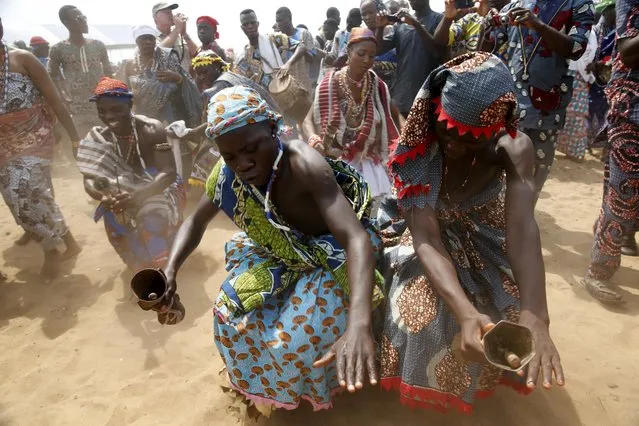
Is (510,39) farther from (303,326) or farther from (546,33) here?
(303,326)

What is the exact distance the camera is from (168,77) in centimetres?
564

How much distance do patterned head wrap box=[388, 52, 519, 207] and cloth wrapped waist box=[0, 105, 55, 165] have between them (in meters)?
3.26

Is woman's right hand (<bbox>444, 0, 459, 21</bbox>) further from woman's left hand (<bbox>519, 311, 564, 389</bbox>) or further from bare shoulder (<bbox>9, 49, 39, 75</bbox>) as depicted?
bare shoulder (<bbox>9, 49, 39, 75</bbox>)

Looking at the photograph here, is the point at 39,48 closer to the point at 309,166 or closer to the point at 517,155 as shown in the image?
the point at 309,166

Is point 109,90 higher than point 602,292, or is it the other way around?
point 109,90

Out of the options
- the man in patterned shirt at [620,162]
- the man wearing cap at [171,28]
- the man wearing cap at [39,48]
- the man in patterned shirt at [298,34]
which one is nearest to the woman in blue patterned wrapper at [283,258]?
the man in patterned shirt at [620,162]

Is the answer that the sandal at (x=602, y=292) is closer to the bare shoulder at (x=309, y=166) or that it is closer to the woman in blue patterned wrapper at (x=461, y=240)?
the woman in blue patterned wrapper at (x=461, y=240)

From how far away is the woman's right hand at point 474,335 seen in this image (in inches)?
63.6

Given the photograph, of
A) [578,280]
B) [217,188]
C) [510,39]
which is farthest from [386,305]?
[510,39]

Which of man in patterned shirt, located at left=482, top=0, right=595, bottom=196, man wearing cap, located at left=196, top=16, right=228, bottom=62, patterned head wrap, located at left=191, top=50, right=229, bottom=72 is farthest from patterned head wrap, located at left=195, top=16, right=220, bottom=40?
man in patterned shirt, located at left=482, top=0, right=595, bottom=196

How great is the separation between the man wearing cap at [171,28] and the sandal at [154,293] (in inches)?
202

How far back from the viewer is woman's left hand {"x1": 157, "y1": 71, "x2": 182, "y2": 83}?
18.3 ft

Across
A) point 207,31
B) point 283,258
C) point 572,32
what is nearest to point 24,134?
point 283,258

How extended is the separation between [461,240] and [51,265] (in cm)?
350
